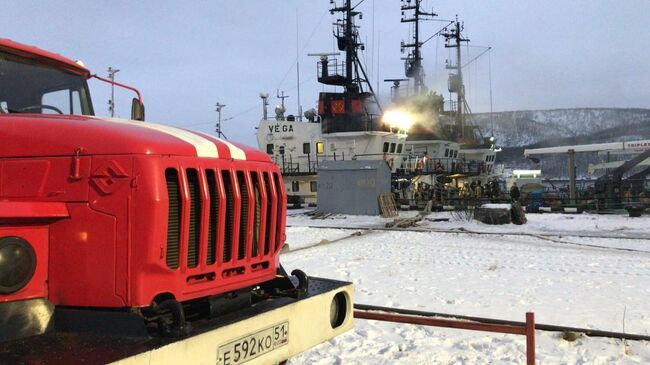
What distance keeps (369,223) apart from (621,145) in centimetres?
2016

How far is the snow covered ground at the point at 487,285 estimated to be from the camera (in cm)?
534

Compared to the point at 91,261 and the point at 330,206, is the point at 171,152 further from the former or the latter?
the point at 330,206

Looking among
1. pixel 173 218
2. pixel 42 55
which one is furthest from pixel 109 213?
pixel 42 55

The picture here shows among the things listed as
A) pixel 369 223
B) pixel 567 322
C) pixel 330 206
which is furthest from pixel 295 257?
pixel 330 206

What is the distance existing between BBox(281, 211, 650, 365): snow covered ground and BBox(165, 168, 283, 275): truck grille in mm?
2119

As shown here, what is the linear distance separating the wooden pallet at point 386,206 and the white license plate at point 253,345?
22.7 m

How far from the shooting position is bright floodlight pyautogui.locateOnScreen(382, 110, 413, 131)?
3734 centimetres

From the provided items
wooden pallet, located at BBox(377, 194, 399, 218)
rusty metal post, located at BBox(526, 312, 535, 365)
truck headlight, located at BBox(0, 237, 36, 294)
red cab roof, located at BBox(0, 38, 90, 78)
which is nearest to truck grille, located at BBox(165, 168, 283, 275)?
truck headlight, located at BBox(0, 237, 36, 294)

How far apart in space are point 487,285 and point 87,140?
7.36 meters

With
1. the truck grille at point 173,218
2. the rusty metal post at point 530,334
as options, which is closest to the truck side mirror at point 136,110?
the truck grille at point 173,218

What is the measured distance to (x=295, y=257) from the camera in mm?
12430

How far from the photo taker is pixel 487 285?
874cm

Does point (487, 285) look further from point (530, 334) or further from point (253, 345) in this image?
point (253, 345)

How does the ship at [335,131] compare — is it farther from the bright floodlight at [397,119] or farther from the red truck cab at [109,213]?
the red truck cab at [109,213]
